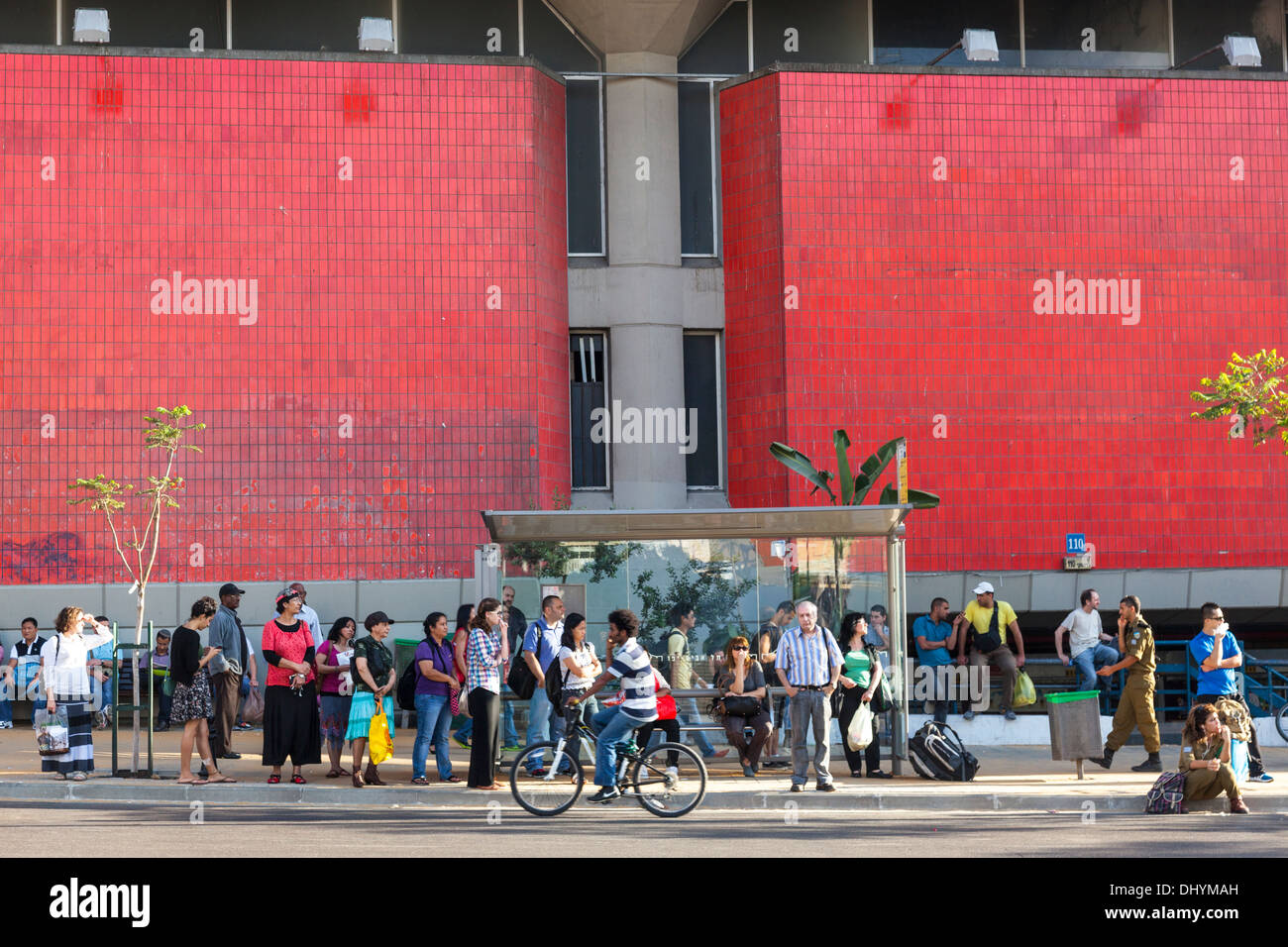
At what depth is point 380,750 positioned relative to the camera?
15.0 metres

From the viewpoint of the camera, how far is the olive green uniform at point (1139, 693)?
16.3m

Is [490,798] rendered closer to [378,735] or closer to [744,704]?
[378,735]

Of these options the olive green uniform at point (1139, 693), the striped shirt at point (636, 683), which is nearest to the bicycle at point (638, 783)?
the striped shirt at point (636, 683)

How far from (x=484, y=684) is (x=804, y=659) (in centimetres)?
304

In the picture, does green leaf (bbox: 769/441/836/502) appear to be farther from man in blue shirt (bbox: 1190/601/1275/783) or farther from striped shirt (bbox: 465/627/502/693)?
striped shirt (bbox: 465/627/502/693)

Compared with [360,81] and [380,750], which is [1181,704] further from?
[360,81]

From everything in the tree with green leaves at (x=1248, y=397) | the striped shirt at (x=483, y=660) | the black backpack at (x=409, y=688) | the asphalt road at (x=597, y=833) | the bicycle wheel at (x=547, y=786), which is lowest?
the asphalt road at (x=597, y=833)

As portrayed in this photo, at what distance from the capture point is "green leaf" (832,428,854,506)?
69.3 feet

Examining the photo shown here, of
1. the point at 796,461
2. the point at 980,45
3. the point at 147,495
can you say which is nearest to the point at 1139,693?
the point at 796,461

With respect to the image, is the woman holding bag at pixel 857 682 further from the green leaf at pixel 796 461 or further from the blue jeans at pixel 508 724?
the green leaf at pixel 796 461

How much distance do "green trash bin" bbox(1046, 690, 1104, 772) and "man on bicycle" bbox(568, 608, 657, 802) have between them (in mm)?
4470

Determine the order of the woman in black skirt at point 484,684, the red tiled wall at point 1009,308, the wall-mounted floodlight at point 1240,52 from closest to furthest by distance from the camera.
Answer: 1. the woman in black skirt at point 484,684
2. the red tiled wall at point 1009,308
3. the wall-mounted floodlight at point 1240,52

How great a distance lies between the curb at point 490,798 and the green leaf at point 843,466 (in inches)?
261

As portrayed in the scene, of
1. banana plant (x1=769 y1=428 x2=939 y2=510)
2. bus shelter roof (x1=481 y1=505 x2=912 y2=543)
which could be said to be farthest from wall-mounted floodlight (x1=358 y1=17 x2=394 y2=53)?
bus shelter roof (x1=481 y1=505 x2=912 y2=543)
